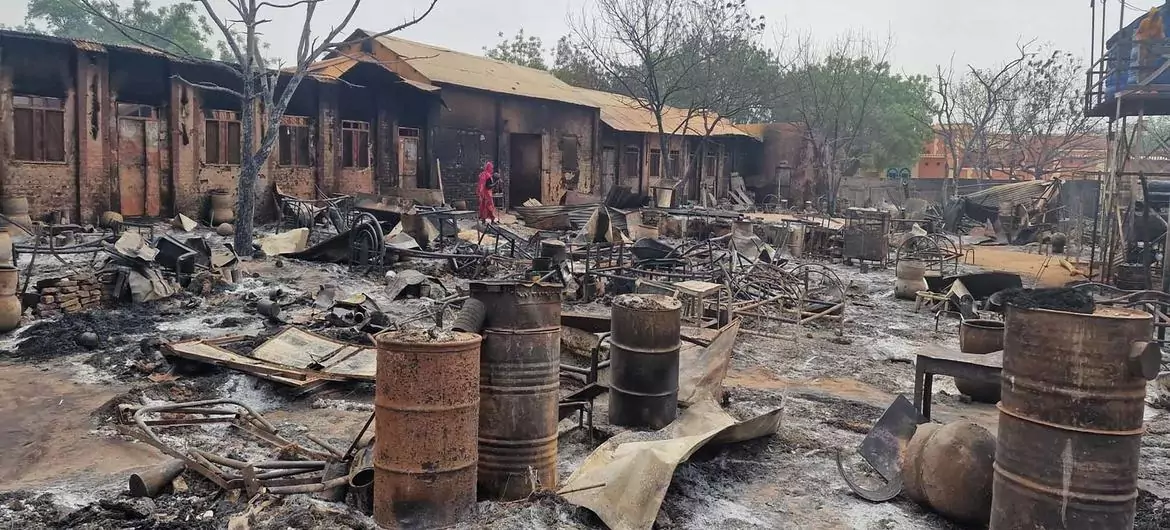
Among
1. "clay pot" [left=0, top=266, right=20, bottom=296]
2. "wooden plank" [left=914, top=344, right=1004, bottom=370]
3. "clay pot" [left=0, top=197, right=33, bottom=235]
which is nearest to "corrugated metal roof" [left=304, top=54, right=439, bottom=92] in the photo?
"clay pot" [left=0, top=197, right=33, bottom=235]

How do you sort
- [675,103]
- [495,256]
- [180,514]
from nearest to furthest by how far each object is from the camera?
[180,514], [495,256], [675,103]

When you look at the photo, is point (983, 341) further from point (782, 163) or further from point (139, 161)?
point (782, 163)

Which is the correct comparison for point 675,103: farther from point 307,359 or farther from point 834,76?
point 307,359

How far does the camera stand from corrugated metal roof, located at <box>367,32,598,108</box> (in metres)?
23.6

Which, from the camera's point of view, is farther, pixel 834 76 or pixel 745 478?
pixel 834 76

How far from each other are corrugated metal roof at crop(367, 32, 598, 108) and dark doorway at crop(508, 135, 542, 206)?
1.70 m

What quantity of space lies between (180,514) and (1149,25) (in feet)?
55.7

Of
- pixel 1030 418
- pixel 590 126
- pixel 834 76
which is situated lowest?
pixel 1030 418

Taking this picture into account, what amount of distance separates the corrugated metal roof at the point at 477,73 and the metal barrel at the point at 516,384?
734 inches

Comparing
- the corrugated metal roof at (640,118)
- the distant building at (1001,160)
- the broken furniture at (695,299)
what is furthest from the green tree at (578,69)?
the broken furniture at (695,299)

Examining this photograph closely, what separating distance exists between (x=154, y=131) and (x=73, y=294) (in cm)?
908

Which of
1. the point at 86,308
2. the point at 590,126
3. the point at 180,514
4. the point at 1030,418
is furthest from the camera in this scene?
the point at 590,126

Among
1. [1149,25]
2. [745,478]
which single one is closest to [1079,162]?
[1149,25]

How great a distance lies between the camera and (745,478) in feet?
17.8
